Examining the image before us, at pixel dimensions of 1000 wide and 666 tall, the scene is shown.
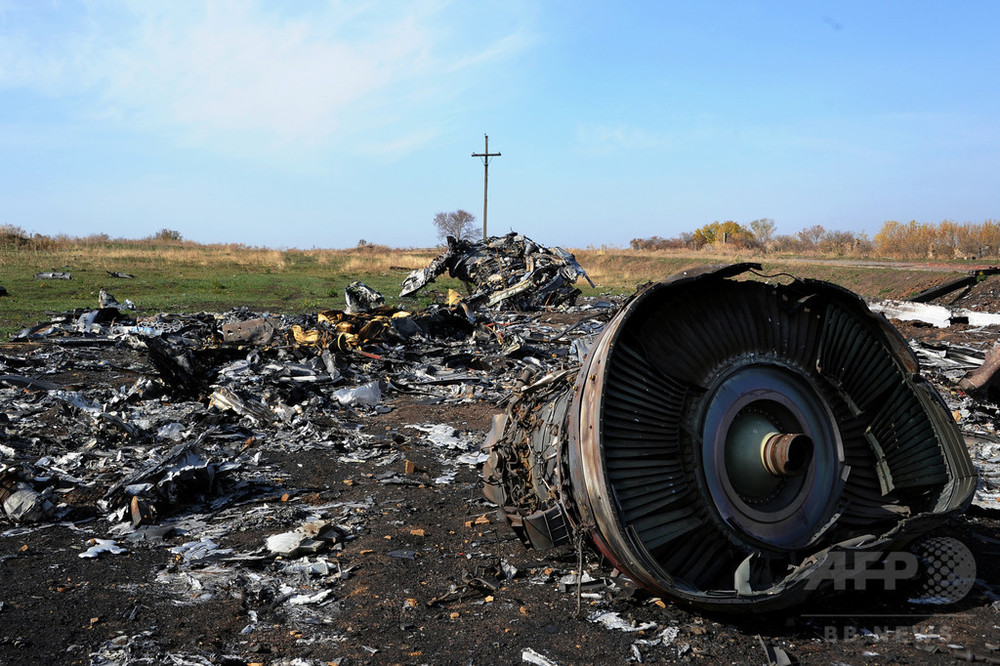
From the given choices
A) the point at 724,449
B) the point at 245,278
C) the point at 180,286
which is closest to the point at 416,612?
the point at 724,449

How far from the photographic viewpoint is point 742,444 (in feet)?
11.2

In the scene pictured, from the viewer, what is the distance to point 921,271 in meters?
21.0

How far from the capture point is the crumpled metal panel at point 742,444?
315 cm

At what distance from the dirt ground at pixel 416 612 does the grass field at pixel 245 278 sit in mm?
11410

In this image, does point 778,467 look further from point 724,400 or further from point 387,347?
point 387,347

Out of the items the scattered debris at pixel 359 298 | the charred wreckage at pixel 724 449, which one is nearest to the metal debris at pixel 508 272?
the scattered debris at pixel 359 298

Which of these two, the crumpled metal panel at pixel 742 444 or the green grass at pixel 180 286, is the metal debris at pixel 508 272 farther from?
the crumpled metal panel at pixel 742 444

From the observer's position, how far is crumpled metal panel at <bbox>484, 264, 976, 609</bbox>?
10.3 ft

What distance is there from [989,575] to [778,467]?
1807 millimetres

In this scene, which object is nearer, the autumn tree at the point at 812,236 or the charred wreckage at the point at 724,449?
the charred wreckage at the point at 724,449

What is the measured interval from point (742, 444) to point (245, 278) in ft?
87.0

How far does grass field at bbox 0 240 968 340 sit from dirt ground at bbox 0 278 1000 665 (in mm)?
11410

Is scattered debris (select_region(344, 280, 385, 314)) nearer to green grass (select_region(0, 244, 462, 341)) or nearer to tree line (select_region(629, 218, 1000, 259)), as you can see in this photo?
green grass (select_region(0, 244, 462, 341))

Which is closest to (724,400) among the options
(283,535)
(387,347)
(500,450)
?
(500,450)
